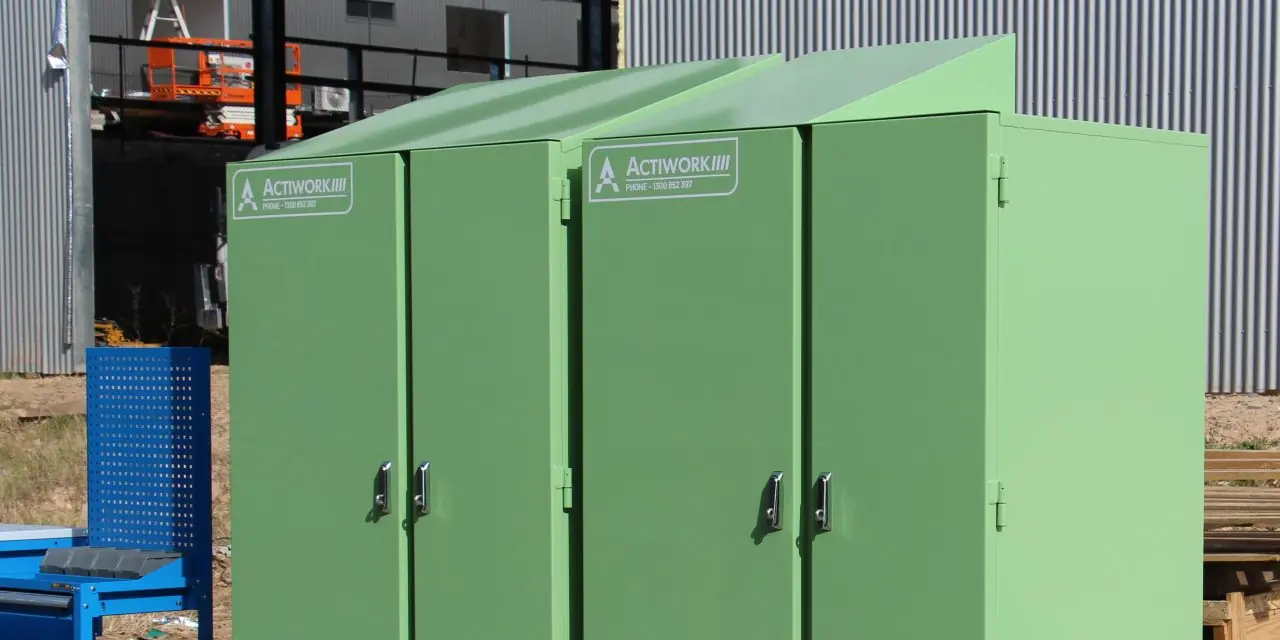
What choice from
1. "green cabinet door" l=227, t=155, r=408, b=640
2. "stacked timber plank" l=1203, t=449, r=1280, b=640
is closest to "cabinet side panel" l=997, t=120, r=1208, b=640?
"stacked timber plank" l=1203, t=449, r=1280, b=640

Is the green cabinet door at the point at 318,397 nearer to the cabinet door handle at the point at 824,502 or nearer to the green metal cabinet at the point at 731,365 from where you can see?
the green metal cabinet at the point at 731,365

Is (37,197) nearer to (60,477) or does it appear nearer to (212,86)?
(212,86)

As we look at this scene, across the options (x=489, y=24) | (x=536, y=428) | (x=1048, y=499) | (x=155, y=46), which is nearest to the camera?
(x=1048, y=499)

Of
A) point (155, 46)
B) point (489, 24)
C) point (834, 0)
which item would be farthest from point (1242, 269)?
point (489, 24)

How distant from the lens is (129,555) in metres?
4.71

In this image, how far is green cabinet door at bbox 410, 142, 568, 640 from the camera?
3.72m

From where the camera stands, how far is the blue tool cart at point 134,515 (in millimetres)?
4539

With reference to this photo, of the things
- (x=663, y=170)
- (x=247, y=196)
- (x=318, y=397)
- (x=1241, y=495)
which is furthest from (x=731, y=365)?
(x=1241, y=495)

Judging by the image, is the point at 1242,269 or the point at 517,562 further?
the point at 1242,269

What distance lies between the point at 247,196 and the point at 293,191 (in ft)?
0.67

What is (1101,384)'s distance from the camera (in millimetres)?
3514

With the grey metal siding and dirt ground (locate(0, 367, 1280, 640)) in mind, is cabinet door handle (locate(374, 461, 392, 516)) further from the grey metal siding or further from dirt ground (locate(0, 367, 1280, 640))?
the grey metal siding

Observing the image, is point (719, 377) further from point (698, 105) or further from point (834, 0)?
point (834, 0)

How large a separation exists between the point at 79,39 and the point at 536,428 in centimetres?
1126
